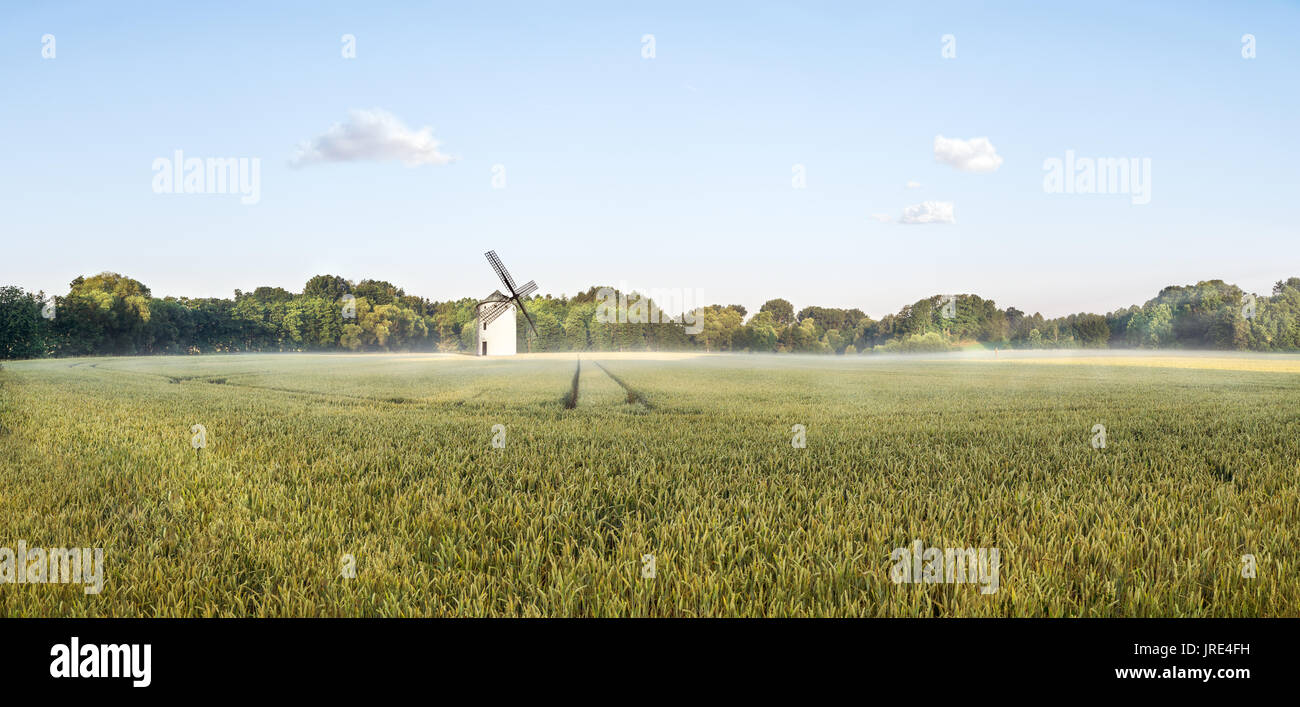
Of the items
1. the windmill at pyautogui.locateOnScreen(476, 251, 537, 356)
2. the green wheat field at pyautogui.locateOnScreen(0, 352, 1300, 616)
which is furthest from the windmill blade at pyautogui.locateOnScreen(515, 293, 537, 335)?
the green wheat field at pyautogui.locateOnScreen(0, 352, 1300, 616)

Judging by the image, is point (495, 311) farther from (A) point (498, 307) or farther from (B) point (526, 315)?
(B) point (526, 315)

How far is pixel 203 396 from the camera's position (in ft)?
55.9

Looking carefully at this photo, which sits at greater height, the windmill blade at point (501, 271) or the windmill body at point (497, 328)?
the windmill blade at point (501, 271)

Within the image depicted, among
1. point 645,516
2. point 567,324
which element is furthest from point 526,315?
point 645,516

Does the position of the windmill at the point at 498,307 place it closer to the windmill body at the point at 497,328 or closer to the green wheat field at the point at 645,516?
the windmill body at the point at 497,328

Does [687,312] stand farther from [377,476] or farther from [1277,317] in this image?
[377,476]

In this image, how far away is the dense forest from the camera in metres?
37.6

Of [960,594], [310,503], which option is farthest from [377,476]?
[960,594]

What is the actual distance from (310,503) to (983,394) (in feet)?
65.9

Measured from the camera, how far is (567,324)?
285 ft

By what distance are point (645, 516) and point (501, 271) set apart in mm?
76707

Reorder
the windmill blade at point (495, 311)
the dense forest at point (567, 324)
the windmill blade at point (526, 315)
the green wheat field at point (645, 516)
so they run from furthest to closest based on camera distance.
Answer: the windmill blade at point (526, 315), the windmill blade at point (495, 311), the dense forest at point (567, 324), the green wheat field at point (645, 516)

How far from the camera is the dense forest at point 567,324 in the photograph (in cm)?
3756

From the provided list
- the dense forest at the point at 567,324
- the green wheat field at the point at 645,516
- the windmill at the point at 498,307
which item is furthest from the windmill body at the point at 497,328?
the green wheat field at the point at 645,516
